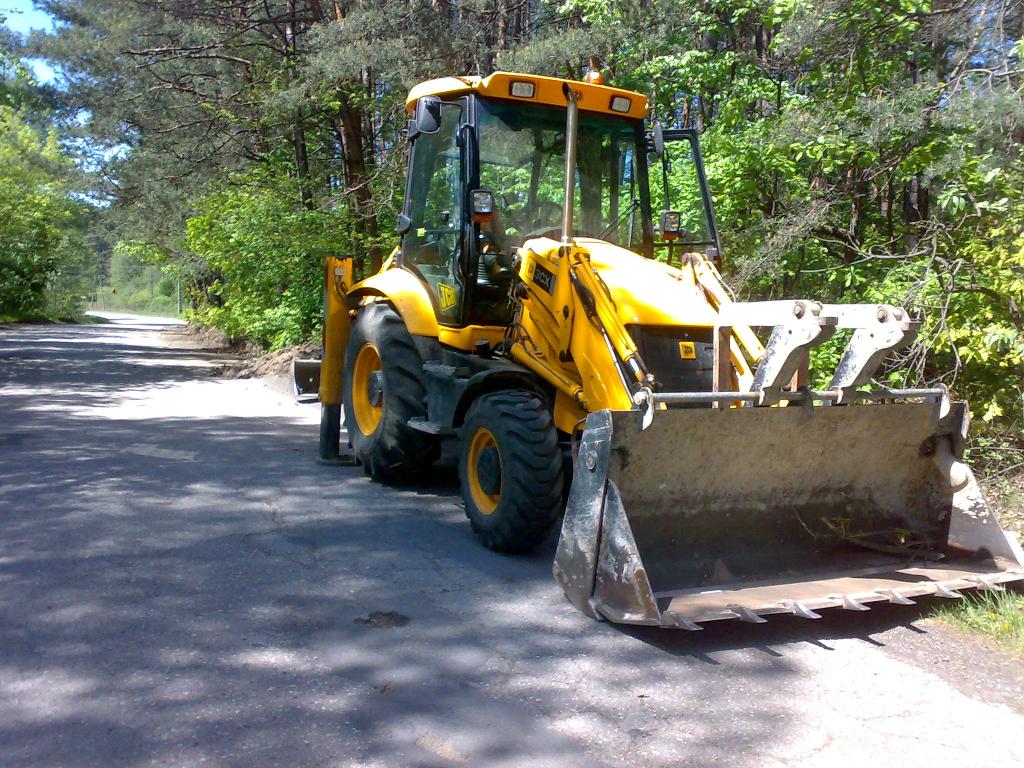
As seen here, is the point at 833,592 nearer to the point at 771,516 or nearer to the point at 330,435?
the point at 771,516

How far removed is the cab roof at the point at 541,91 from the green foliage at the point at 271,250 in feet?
32.8

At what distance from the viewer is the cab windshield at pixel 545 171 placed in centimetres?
693

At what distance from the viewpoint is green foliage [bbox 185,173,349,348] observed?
17.1 metres

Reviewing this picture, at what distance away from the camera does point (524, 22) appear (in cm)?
Result: 1759

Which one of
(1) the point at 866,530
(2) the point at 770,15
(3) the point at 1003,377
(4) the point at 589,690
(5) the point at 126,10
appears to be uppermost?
(5) the point at 126,10

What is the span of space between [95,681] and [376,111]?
1377 cm

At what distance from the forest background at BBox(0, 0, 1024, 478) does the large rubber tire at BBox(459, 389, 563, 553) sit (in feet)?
12.1

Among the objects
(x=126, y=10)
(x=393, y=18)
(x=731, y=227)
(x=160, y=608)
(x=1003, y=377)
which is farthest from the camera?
(x=126, y=10)

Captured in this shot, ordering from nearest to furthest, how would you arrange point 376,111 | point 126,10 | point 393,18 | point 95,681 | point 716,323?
point 95,681
point 716,323
point 393,18
point 376,111
point 126,10

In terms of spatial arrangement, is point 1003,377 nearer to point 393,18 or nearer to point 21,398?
point 393,18

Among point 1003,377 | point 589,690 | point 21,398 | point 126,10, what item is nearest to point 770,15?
point 1003,377

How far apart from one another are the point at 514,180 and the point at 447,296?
1.00 metres

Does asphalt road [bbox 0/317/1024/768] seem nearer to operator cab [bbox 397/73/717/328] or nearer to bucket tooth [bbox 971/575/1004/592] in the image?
bucket tooth [bbox 971/575/1004/592]

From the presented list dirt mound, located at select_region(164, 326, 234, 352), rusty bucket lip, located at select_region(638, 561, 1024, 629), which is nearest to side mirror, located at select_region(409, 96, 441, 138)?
rusty bucket lip, located at select_region(638, 561, 1024, 629)
